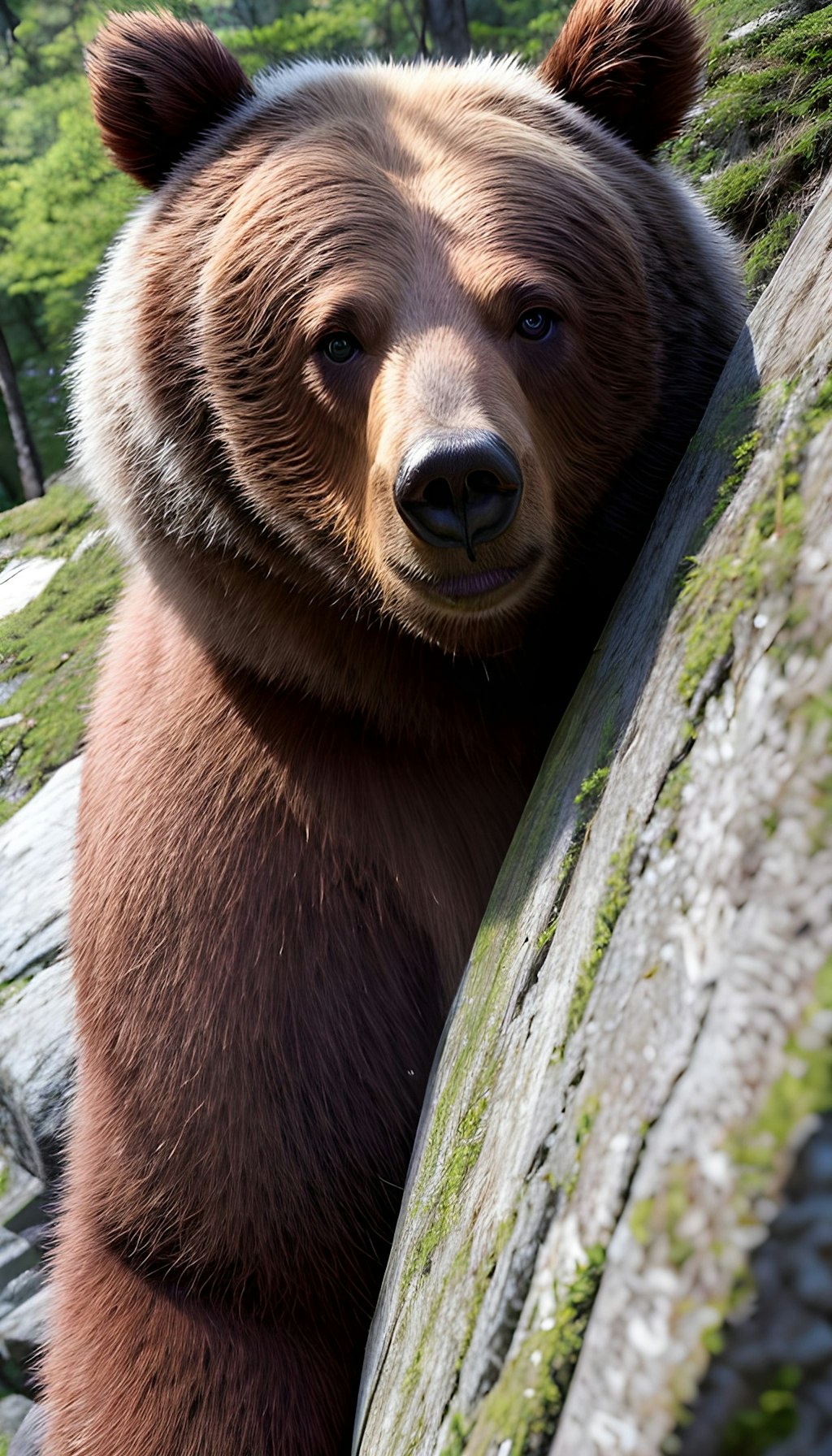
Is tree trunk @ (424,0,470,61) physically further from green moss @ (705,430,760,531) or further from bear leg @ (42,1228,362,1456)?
bear leg @ (42,1228,362,1456)

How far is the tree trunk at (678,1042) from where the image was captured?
74 centimetres

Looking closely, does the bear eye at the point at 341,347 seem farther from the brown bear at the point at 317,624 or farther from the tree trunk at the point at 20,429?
the tree trunk at the point at 20,429

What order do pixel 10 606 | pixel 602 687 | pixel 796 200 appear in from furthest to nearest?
1. pixel 10 606
2. pixel 796 200
3. pixel 602 687

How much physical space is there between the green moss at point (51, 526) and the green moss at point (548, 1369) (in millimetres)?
6728

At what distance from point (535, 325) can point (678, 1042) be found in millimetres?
1731

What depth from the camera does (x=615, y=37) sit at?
2660 millimetres

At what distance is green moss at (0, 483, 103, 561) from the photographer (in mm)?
7598

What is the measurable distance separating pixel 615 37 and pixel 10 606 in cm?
552

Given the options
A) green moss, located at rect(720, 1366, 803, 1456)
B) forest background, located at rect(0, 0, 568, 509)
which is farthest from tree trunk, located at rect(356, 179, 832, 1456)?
forest background, located at rect(0, 0, 568, 509)

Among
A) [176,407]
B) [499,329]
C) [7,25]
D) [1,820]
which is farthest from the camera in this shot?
[7,25]

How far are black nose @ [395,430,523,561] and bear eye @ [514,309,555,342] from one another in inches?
21.5

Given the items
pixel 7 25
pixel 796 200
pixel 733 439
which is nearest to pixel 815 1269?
pixel 733 439

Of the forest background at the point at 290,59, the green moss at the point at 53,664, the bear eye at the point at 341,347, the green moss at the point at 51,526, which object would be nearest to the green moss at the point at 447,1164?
the bear eye at the point at 341,347

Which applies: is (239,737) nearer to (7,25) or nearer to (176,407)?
(176,407)
